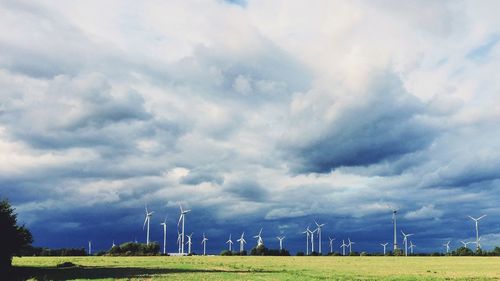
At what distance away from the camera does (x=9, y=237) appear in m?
83.4

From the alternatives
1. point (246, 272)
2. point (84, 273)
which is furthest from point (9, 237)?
point (246, 272)

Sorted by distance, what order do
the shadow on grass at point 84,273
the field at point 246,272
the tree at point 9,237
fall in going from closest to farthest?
the shadow on grass at point 84,273, the field at point 246,272, the tree at point 9,237

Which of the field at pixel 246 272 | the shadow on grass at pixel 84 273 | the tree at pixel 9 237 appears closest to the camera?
the shadow on grass at pixel 84 273

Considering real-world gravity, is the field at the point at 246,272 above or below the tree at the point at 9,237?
below

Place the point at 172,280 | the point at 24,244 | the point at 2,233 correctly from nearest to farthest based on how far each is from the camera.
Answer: the point at 172,280 < the point at 2,233 < the point at 24,244

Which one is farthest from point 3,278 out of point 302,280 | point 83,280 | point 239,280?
point 302,280

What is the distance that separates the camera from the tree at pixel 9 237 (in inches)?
3216

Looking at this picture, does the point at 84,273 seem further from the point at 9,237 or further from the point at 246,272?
the point at 246,272

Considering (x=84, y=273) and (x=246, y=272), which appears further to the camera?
(x=246, y=272)

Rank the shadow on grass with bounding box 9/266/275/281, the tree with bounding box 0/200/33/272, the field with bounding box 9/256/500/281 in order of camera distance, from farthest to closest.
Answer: the tree with bounding box 0/200/33/272, the field with bounding box 9/256/500/281, the shadow on grass with bounding box 9/266/275/281

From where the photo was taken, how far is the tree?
8169cm

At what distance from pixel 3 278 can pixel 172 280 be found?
23545 mm

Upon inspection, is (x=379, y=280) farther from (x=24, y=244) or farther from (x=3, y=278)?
(x=24, y=244)

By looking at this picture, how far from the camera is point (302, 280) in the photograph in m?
66.6
